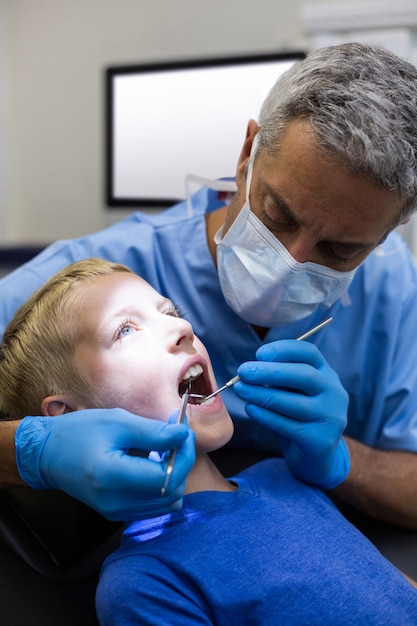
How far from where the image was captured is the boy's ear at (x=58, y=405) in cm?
98

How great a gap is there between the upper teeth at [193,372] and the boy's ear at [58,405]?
7.1 inches

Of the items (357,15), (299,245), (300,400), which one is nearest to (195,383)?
(300,400)

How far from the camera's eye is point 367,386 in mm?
1379

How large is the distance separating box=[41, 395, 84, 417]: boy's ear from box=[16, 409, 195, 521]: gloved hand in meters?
0.09

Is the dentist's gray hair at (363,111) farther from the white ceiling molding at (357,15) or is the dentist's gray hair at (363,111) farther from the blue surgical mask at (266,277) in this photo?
the white ceiling molding at (357,15)

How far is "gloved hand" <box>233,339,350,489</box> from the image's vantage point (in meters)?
0.99

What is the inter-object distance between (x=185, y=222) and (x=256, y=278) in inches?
14.4

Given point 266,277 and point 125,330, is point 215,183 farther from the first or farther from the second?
point 125,330

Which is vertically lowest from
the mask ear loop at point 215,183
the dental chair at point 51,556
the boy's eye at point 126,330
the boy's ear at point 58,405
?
the dental chair at point 51,556

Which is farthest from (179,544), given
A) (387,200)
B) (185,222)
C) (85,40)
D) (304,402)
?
(85,40)

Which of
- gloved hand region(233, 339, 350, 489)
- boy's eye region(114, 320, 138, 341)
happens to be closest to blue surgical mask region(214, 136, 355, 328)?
gloved hand region(233, 339, 350, 489)

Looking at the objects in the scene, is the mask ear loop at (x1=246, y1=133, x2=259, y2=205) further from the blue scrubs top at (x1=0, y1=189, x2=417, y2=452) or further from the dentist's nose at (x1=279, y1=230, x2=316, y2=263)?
the blue scrubs top at (x1=0, y1=189, x2=417, y2=452)

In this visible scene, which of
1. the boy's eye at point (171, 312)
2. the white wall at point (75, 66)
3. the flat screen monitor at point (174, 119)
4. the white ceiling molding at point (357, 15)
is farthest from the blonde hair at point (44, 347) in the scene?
the white wall at point (75, 66)

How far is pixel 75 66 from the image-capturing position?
346cm
